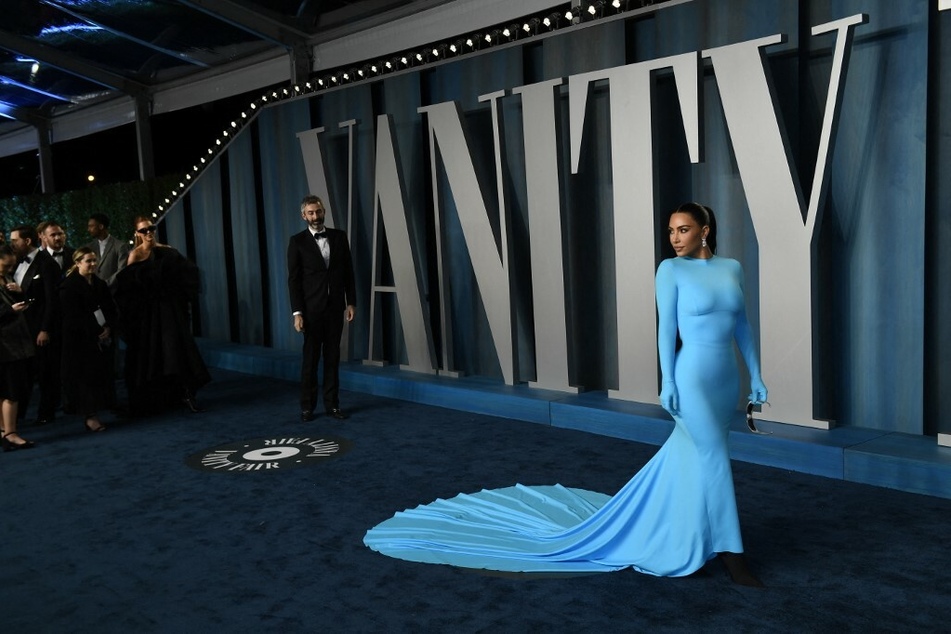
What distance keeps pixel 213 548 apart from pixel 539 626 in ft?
6.30

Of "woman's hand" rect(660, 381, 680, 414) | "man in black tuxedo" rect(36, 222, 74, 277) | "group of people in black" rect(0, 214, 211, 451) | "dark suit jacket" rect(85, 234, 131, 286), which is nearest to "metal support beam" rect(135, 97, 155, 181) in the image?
"dark suit jacket" rect(85, 234, 131, 286)

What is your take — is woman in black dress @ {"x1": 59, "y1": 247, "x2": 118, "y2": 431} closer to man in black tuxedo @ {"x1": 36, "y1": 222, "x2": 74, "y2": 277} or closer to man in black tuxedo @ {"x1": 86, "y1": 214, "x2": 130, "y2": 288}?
man in black tuxedo @ {"x1": 36, "y1": 222, "x2": 74, "y2": 277}

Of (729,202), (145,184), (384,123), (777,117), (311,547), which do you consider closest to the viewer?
(311,547)

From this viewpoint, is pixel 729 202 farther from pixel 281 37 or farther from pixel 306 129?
pixel 281 37

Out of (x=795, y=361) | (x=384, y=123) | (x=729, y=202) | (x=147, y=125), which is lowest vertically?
(x=795, y=361)

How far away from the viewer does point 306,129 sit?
32.5 feet

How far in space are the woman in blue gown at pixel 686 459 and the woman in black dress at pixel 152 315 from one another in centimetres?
473

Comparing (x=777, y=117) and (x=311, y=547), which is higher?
(x=777, y=117)

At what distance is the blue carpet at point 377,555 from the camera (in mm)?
3502

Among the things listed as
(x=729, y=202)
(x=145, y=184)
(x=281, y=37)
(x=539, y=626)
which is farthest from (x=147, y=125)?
(x=539, y=626)

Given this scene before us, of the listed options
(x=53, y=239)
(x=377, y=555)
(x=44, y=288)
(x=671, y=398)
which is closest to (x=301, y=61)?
(x=53, y=239)

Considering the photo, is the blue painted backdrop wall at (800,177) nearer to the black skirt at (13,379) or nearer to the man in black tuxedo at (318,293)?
the man in black tuxedo at (318,293)

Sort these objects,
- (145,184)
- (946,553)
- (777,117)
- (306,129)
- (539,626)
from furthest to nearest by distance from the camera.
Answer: (145,184) < (306,129) < (777,117) < (946,553) < (539,626)

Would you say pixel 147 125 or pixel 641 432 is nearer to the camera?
pixel 641 432
